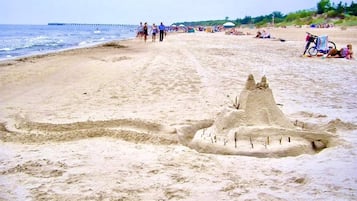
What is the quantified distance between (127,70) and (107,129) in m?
7.13

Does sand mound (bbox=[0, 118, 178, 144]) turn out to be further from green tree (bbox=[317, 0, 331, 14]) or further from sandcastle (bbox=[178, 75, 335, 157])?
→ green tree (bbox=[317, 0, 331, 14])

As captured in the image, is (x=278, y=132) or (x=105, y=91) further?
(x=105, y=91)

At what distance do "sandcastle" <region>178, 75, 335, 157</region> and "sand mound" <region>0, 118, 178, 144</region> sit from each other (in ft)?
1.03

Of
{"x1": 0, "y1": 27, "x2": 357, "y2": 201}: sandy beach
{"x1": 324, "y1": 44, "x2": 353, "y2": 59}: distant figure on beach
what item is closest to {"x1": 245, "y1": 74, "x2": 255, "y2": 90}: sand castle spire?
{"x1": 0, "y1": 27, "x2": 357, "y2": 201}: sandy beach

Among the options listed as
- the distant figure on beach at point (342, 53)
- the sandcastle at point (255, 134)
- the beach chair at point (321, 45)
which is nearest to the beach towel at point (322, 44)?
the beach chair at point (321, 45)

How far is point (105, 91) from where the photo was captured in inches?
349

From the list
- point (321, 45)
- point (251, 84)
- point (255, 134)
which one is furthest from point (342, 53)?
point (255, 134)

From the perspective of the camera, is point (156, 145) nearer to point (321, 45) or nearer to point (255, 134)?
point (255, 134)

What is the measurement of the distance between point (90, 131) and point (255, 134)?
6.96 ft

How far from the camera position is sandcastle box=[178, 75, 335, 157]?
4695 millimetres

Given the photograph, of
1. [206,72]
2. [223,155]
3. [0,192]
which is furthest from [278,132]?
[206,72]

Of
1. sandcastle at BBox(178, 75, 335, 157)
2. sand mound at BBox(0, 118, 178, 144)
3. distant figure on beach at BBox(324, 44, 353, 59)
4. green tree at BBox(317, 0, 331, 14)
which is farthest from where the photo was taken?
green tree at BBox(317, 0, 331, 14)

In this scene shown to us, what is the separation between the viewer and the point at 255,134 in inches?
194

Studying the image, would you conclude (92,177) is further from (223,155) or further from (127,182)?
(223,155)
